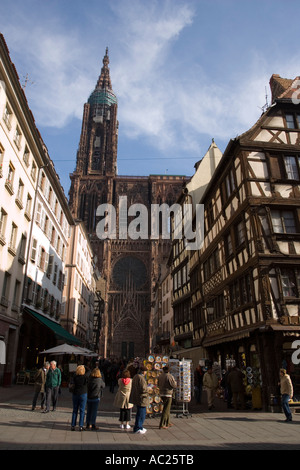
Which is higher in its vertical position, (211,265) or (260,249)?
(211,265)

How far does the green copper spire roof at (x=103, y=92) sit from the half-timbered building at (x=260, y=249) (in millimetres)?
64631

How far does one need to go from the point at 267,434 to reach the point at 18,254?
14.2 m

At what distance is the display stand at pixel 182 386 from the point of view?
1005 centimetres

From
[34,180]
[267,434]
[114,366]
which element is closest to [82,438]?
[267,434]

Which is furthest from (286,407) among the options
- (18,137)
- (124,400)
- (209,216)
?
(18,137)

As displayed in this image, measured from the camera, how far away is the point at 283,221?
499 inches

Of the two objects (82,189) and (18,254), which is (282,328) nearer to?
(18,254)

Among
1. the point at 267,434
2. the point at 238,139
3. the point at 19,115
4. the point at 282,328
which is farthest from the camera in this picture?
the point at 19,115

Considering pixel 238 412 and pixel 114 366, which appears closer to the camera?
pixel 238 412

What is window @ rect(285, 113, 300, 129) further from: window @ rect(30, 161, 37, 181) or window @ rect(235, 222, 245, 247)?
window @ rect(30, 161, 37, 181)

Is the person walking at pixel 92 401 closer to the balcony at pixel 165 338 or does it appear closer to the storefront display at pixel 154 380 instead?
the storefront display at pixel 154 380

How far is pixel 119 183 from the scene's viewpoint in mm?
63844

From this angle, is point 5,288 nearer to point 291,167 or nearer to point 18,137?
point 18,137

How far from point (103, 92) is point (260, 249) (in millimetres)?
74760
